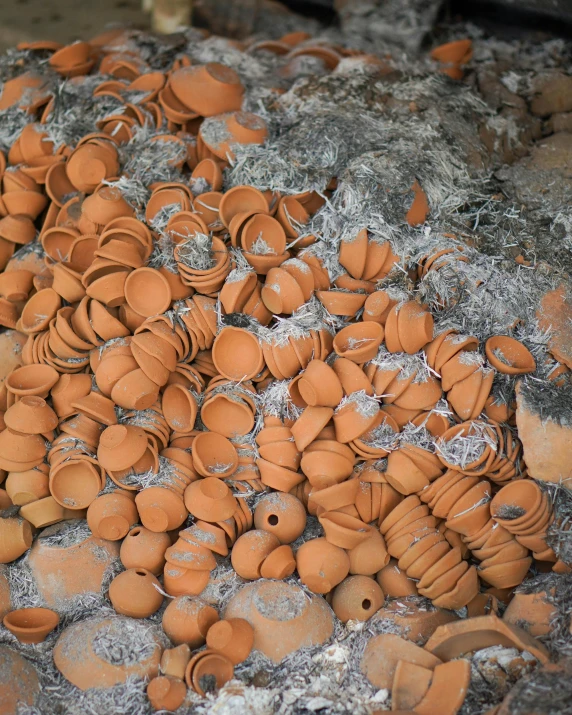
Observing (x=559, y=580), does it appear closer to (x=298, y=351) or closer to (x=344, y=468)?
(x=344, y=468)

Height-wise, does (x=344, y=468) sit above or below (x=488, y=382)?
below

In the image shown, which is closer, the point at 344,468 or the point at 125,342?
the point at 344,468

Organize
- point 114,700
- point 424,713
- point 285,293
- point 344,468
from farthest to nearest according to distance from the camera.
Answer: point 285,293 → point 344,468 → point 114,700 → point 424,713

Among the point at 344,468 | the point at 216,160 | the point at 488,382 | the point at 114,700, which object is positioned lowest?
the point at 114,700

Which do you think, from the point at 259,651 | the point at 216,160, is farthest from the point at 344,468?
the point at 216,160

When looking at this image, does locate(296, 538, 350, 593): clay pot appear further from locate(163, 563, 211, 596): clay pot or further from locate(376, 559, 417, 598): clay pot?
locate(163, 563, 211, 596): clay pot
